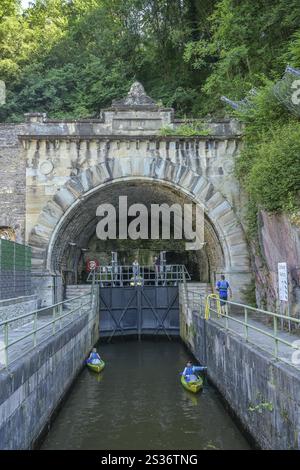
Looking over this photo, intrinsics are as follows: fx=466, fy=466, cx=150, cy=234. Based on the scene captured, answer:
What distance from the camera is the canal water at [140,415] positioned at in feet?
29.6

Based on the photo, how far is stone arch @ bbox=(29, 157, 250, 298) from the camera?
1894 centimetres

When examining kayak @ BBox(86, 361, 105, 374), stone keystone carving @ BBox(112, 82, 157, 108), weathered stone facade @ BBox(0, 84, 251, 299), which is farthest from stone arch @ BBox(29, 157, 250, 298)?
kayak @ BBox(86, 361, 105, 374)

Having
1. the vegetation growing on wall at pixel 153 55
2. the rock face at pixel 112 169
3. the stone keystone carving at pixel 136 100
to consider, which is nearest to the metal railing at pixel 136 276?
the rock face at pixel 112 169

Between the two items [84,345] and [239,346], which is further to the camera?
[84,345]

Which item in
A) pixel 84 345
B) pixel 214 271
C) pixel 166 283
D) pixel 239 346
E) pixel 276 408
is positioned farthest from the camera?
pixel 166 283

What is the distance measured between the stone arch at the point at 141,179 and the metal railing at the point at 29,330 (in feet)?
9.68

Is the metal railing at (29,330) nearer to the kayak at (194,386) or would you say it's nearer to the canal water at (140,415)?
the canal water at (140,415)

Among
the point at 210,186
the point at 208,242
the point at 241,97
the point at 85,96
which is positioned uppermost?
the point at 85,96

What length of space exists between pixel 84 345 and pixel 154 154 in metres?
8.28

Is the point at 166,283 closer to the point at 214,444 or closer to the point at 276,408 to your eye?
Result: the point at 214,444

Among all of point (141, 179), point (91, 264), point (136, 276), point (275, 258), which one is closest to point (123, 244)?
point (91, 264)

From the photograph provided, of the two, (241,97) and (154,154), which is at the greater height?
(241,97)

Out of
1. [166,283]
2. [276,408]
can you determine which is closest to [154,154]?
[166,283]

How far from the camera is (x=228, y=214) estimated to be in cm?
1936
